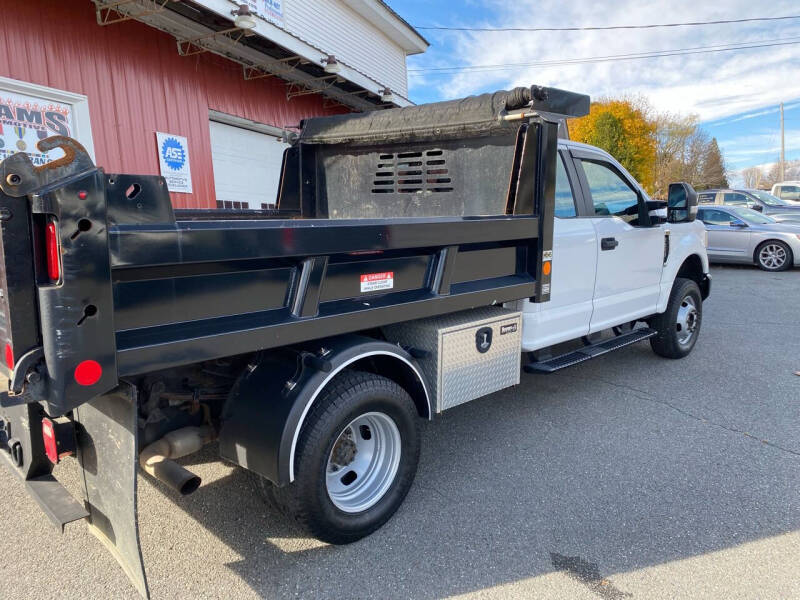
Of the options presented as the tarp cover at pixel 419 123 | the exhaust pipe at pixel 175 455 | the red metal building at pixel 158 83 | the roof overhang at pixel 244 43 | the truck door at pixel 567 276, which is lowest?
the exhaust pipe at pixel 175 455

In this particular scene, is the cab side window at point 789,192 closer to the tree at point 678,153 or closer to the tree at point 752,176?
the tree at point 678,153

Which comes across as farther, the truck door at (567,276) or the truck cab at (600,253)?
the truck cab at (600,253)

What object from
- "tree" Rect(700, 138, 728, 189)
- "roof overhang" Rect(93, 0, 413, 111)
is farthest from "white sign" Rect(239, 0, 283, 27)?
"tree" Rect(700, 138, 728, 189)

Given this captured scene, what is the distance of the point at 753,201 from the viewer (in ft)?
52.6

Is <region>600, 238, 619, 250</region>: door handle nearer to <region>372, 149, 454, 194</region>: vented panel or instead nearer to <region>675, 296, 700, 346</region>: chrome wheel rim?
<region>372, 149, 454, 194</region>: vented panel

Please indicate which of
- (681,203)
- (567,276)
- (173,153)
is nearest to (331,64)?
(173,153)

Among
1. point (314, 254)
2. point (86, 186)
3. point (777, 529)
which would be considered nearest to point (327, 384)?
point (314, 254)

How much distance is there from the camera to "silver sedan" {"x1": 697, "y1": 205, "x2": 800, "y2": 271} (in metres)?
12.7

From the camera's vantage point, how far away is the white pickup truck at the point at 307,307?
1.77 meters

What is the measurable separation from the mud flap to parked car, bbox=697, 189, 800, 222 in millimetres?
16870

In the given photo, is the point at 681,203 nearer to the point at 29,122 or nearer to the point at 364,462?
the point at 364,462

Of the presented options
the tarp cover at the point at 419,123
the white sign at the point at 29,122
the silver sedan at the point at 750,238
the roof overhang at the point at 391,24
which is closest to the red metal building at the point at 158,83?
the white sign at the point at 29,122

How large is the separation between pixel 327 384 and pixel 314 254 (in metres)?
0.65

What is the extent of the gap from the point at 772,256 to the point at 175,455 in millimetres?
14532
